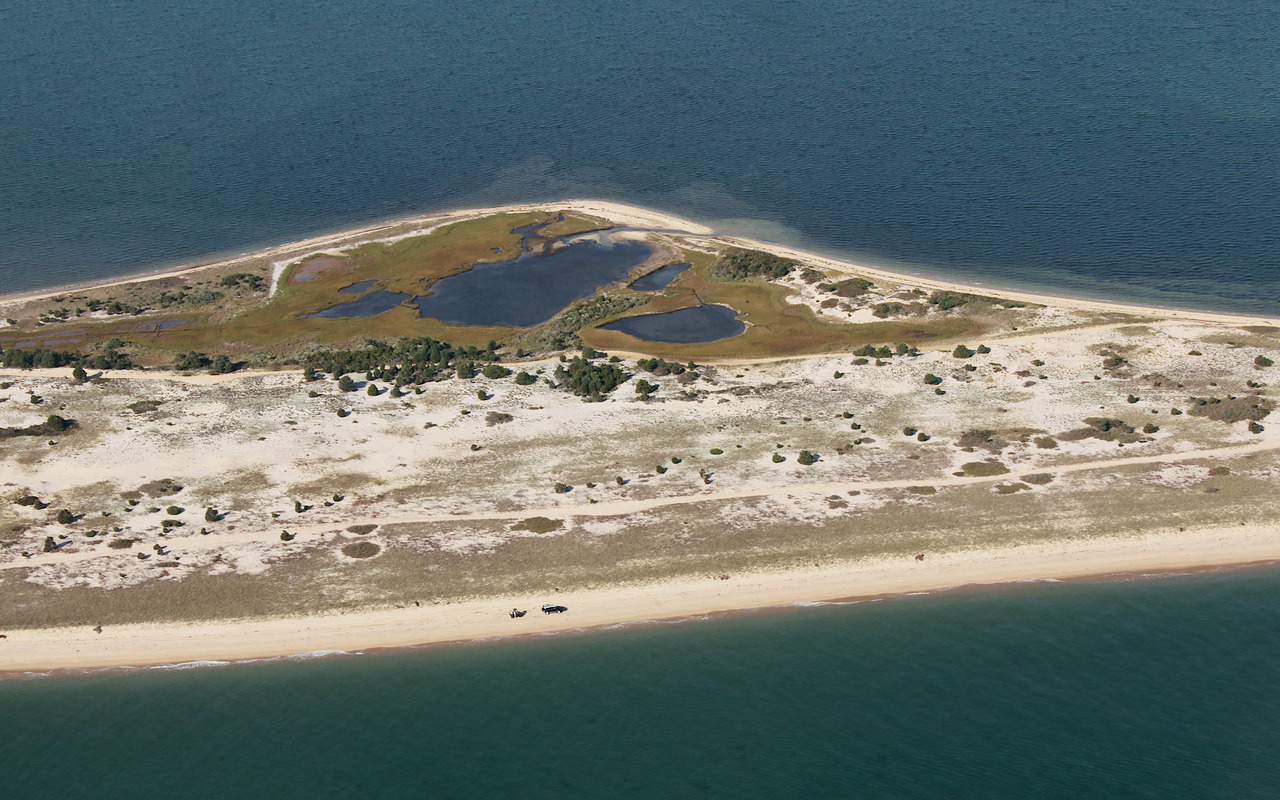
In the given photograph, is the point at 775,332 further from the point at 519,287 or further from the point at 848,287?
the point at 519,287

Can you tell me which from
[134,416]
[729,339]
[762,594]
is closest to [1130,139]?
[729,339]

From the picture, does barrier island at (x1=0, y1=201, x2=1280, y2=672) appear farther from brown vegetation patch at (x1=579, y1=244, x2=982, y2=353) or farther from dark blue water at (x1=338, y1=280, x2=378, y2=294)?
dark blue water at (x1=338, y1=280, x2=378, y2=294)

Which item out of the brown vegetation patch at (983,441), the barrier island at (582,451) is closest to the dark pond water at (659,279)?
the barrier island at (582,451)

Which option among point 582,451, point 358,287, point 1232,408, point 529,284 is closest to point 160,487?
point 582,451

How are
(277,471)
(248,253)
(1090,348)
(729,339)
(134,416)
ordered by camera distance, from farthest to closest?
(248,253)
(729,339)
(1090,348)
(134,416)
(277,471)

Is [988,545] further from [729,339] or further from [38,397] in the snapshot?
[38,397]

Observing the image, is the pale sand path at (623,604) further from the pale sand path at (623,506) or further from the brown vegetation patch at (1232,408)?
the brown vegetation patch at (1232,408)

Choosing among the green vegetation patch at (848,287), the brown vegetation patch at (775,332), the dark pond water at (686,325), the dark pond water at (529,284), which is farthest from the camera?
the dark pond water at (529,284)

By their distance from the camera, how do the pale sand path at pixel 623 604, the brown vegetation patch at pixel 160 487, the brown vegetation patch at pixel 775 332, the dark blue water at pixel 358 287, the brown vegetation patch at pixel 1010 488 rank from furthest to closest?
the dark blue water at pixel 358 287 → the brown vegetation patch at pixel 775 332 → the brown vegetation patch at pixel 160 487 → the brown vegetation patch at pixel 1010 488 → the pale sand path at pixel 623 604
